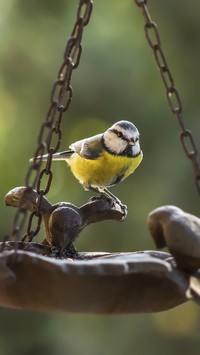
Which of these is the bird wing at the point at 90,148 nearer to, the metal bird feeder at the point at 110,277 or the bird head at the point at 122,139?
the bird head at the point at 122,139

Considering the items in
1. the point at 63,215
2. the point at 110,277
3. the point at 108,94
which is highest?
the point at 108,94

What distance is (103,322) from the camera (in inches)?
149

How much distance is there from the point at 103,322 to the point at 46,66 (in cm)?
130

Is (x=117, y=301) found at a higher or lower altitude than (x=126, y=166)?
lower

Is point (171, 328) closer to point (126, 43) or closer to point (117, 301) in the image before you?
point (126, 43)

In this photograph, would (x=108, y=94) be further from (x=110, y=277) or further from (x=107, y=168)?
(x=110, y=277)

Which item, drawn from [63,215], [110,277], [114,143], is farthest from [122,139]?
[110,277]

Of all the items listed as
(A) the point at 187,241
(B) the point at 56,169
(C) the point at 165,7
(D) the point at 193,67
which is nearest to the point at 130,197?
(B) the point at 56,169

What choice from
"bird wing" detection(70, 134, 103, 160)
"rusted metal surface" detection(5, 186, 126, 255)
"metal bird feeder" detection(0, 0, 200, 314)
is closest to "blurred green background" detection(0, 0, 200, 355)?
"bird wing" detection(70, 134, 103, 160)

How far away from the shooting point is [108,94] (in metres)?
3.26

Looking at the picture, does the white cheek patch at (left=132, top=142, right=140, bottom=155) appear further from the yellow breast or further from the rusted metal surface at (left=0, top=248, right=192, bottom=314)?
the rusted metal surface at (left=0, top=248, right=192, bottom=314)

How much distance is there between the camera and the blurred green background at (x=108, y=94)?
127 inches

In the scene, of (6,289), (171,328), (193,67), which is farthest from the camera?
(171,328)

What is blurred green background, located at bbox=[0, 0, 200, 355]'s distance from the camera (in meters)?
3.24
